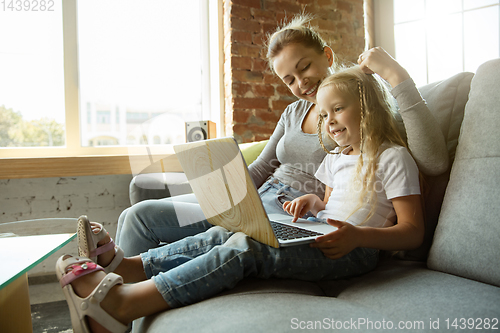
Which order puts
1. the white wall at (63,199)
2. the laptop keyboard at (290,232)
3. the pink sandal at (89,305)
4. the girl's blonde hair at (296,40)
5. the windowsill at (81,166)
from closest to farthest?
the pink sandal at (89,305) → the laptop keyboard at (290,232) → the girl's blonde hair at (296,40) → the windowsill at (81,166) → the white wall at (63,199)

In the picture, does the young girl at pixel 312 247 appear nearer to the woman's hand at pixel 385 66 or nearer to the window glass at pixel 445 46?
the woman's hand at pixel 385 66

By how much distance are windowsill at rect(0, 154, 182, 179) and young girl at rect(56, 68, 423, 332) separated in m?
1.13

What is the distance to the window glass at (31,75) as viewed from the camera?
2.22 metres

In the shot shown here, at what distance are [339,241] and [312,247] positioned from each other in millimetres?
69

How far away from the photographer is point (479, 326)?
548 millimetres

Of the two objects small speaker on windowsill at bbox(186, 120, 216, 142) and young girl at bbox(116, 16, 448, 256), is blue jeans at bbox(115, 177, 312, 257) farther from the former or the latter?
small speaker on windowsill at bbox(186, 120, 216, 142)

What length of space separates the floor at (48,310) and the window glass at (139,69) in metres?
0.96

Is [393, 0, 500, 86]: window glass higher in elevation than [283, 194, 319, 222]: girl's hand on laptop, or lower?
higher

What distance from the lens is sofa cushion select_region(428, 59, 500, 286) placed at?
0.71 m

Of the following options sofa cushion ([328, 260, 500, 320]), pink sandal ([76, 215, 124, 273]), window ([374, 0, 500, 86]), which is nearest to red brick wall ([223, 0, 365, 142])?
window ([374, 0, 500, 86])

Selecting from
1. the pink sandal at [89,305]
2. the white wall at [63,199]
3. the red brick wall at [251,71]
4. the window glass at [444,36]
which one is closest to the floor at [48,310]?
the white wall at [63,199]

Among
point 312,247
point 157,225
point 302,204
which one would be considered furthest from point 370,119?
point 157,225

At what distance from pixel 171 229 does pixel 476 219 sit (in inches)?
33.7

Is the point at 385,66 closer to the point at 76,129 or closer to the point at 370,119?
the point at 370,119
